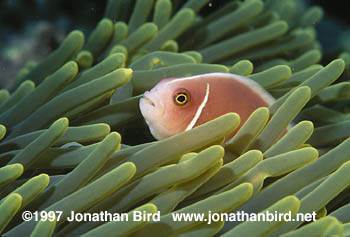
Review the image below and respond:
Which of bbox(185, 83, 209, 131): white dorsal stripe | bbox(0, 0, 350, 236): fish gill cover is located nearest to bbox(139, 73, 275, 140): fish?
bbox(185, 83, 209, 131): white dorsal stripe

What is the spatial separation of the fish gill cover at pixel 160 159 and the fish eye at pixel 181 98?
199 mm

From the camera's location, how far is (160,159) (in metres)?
1.24

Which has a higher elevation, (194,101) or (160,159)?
(194,101)

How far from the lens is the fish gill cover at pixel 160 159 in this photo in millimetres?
1119

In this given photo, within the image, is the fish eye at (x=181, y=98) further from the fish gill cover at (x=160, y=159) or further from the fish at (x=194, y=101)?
the fish gill cover at (x=160, y=159)

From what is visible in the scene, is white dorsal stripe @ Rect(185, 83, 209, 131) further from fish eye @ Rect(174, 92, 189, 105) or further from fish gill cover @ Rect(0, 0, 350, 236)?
fish gill cover @ Rect(0, 0, 350, 236)

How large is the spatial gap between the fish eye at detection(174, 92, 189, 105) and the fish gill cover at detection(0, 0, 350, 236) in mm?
199

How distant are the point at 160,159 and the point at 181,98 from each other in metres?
0.32

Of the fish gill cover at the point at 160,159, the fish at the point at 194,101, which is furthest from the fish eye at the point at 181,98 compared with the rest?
the fish gill cover at the point at 160,159

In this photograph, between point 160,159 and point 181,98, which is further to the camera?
point 181,98

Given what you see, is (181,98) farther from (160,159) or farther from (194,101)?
(160,159)

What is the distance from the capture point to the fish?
147 cm

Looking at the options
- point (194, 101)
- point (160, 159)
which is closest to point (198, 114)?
point (194, 101)

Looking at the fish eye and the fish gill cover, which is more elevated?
the fish eye
